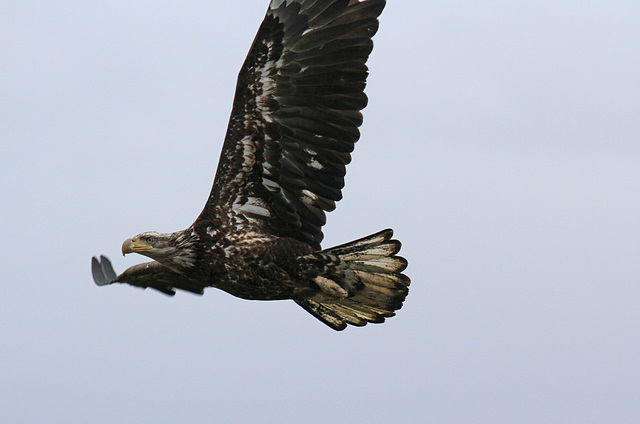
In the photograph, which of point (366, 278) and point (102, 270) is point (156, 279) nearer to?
point (102, 270)

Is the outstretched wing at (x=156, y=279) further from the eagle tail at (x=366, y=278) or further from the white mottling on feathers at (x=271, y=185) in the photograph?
the white mottling on feathers at (x=271, y=185)

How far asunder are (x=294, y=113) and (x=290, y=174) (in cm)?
60

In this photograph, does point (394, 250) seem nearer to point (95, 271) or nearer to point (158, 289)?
point (158, 289)

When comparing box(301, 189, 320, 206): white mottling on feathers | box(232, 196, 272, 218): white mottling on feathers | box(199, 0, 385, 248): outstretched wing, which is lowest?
box(232, 196, 272, 218): white mottling on feathers

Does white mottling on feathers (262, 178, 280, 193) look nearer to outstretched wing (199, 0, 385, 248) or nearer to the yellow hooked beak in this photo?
outstretched wing (199, 0, 385, 248)

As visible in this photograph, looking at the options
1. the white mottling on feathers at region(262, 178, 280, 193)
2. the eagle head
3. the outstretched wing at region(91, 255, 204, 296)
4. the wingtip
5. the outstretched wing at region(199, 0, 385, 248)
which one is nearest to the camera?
the outstretched wing at region(199, 0, 385, 248)

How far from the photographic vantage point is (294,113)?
11.0m

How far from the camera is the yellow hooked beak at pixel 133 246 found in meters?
11.2

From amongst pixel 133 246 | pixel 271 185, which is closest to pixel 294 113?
pixel 271 185

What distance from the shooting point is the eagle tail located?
11266 millimetres

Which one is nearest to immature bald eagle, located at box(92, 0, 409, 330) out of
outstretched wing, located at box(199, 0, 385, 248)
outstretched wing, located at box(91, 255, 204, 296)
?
outstretched wing, located at box(199, 0, 385, 248)

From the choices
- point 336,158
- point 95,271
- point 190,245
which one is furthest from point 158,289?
point 336,158

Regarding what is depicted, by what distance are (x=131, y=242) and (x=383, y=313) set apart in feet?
8.44

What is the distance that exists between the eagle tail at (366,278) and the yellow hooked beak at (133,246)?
1.67 meters
